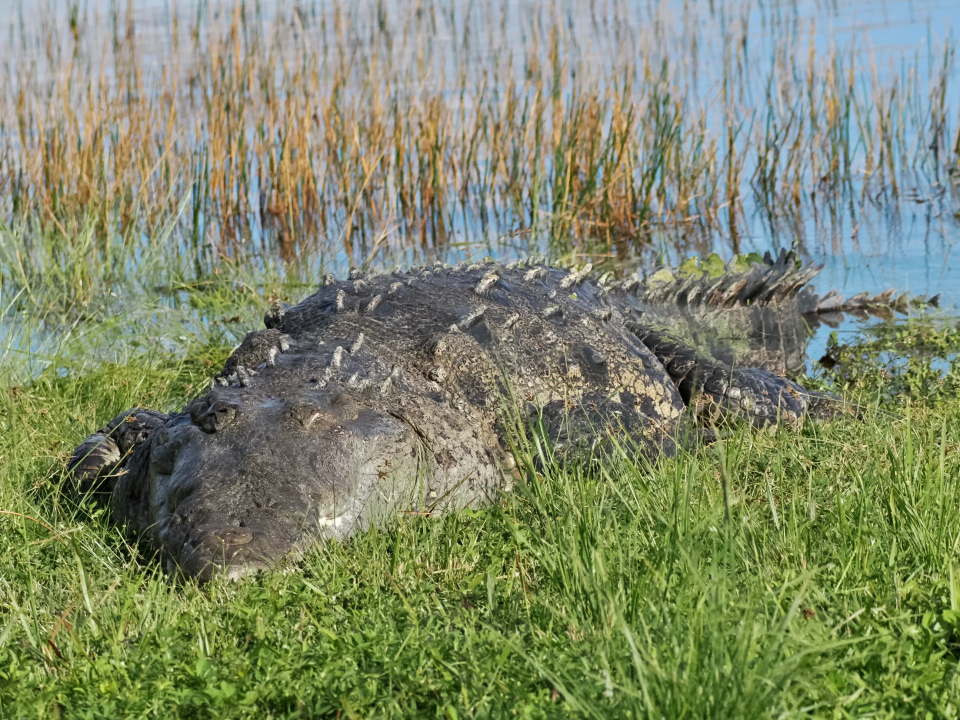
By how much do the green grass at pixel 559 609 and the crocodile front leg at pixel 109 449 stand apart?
0.62 ft

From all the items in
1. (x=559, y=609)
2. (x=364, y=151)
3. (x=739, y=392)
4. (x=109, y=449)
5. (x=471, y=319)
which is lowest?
(x=739, y=392)

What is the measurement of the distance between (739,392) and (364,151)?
5492 mm

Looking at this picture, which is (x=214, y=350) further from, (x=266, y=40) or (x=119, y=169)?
(x=266, y=40)

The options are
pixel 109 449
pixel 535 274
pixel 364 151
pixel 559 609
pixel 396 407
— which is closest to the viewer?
pixel 559 609

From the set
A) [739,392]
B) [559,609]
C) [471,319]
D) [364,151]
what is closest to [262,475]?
[559,609]

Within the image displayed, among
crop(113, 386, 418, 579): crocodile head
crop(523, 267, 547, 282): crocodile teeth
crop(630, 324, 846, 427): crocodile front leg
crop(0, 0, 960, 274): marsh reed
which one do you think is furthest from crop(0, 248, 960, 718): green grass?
crop(0, 0, 960, 274): marsh reed

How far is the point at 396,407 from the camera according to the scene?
381cm

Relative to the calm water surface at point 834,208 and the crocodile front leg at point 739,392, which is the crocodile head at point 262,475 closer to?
the crocodile front leg at point 739,392

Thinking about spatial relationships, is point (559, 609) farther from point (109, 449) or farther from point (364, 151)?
point (364, 151)

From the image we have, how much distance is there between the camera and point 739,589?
254cm

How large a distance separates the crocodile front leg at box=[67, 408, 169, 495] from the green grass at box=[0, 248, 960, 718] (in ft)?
0.62

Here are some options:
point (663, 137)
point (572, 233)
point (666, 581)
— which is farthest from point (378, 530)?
point (663, 137)

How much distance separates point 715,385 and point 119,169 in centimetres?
580

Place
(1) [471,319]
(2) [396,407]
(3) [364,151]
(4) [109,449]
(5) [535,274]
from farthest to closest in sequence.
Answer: (3) [364,151], (5) [535,274], (1) [471,319], (4) [109,449], (2) [396,407]
